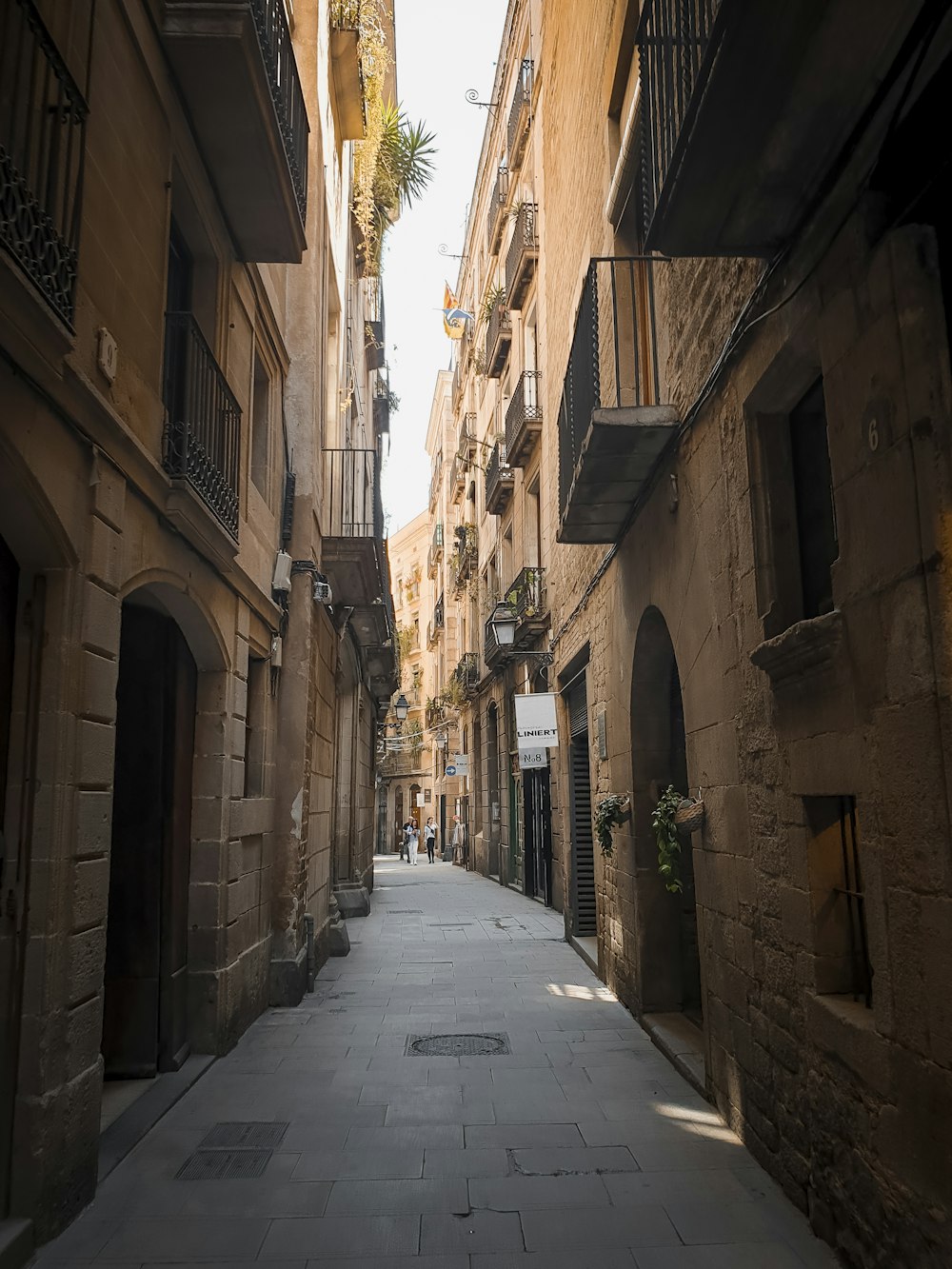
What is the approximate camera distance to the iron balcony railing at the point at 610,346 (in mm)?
7270

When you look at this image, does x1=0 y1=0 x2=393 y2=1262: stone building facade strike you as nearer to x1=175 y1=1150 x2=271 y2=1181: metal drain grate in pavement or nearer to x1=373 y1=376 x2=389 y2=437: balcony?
x1=175 y1=1150 x2=271 y2=1181: metal drain grate in pavement

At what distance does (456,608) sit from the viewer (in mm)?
33906

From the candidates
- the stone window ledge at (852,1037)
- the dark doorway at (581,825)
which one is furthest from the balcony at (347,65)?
the stone window ledge at (852,1037)

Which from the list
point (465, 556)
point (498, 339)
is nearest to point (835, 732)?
point (498, 339)

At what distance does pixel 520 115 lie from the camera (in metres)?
18.9

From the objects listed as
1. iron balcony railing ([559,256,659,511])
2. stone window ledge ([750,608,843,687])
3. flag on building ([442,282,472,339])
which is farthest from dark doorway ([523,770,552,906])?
flag on building ([442,282,472,339])

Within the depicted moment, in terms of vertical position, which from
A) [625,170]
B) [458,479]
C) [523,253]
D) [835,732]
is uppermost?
[458,479]

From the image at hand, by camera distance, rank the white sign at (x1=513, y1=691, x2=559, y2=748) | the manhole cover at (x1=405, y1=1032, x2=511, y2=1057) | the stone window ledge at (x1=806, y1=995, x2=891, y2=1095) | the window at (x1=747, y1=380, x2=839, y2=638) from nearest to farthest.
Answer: the stone window ledge at (x1=806, y1=995, x2=891, y2=1095) → the window at (x1=747, y1=380, x2=839, y2=638) → the manhole cover at (x1=405, y1=1032, x2=511, y2=1057) → the white sign at (x1=513, y1=691, x2=559, y2=748)

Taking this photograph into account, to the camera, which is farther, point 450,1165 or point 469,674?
point 469,674

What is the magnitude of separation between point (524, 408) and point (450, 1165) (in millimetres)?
14661

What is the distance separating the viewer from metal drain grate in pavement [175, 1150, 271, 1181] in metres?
4.70

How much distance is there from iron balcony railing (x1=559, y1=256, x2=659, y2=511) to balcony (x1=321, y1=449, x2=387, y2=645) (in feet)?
9.50

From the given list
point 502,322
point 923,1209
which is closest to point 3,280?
point 923,1209

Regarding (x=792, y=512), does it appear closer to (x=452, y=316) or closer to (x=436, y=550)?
(x=452, y=316)
